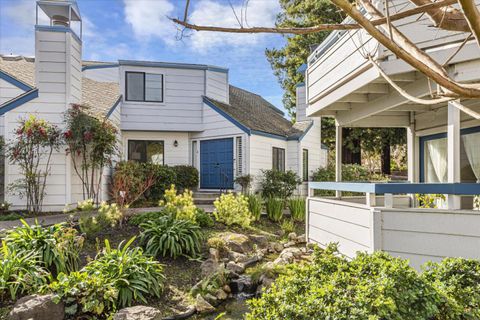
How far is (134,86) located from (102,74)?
3973mm

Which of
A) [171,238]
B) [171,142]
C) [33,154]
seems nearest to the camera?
[171,238]

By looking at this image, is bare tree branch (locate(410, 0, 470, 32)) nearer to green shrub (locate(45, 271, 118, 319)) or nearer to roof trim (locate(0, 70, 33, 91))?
green shrub (locate(45, 271, 118, 319))

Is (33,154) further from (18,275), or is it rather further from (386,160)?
(386,160)

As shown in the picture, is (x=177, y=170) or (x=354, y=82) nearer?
(x=354, y=82)

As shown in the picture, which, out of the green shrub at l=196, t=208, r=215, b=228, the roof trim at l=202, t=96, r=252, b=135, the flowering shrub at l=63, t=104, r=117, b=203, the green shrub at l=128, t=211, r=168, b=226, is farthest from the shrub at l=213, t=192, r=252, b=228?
the roof trim at l=202, t=96, r=252, b=135

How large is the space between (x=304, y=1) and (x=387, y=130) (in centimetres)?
823

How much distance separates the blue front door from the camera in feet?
43.1

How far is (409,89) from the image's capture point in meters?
5.19

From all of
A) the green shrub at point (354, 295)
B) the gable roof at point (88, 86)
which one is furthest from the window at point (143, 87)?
the green shrub at point (354, 295)

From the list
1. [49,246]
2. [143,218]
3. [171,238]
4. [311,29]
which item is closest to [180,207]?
[143,218]

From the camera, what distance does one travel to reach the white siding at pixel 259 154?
1273 centimetres

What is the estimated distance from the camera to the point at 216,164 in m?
13.4

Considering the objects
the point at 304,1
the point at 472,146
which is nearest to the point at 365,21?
the point at 472,146

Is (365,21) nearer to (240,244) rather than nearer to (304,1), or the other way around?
(240,244)
